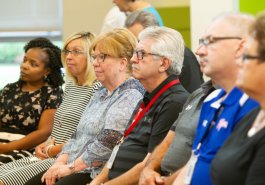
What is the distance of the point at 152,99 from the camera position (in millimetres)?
3559

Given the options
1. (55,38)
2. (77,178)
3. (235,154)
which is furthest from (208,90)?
(55,38)

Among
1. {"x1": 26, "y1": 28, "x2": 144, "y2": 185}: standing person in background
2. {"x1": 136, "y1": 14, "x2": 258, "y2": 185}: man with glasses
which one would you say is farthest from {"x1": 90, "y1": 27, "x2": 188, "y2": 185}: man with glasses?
{"x1": 26, "y1": 28, "x2": 144, "y2": 185}: standing person in background

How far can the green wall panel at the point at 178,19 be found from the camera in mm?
6375

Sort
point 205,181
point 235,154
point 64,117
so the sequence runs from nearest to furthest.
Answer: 1. point 235,154
2. point 205,181
3. point 64,117

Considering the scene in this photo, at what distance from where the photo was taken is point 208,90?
3.17m

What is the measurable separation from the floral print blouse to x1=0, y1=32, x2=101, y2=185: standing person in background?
1.09 ft

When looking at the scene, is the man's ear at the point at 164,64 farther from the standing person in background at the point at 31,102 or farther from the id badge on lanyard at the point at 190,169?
the standing person in background at the point at 31,102

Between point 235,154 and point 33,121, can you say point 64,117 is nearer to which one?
point 33,121

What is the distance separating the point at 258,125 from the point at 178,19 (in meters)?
4.14

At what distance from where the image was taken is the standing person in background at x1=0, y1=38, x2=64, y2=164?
16.4 ft

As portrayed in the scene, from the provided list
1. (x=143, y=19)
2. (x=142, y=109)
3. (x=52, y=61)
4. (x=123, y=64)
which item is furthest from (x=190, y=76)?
(x=52, y=61)

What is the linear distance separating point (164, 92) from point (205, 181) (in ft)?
2.68

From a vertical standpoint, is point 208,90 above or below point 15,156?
above

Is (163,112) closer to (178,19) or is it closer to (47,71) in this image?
(47,71)
